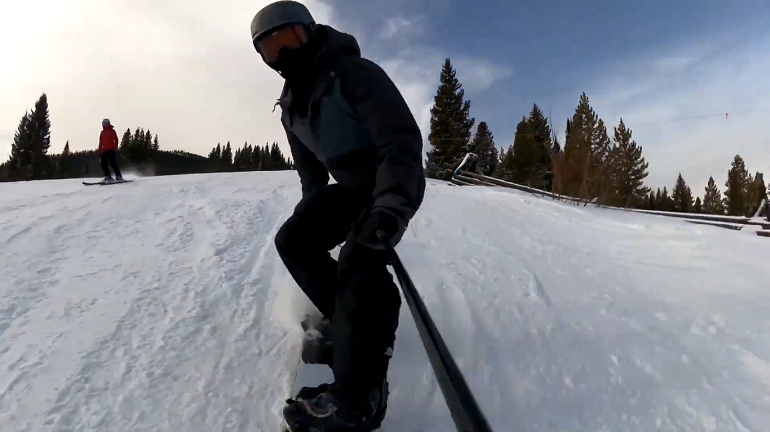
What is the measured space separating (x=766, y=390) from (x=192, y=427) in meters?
2.91

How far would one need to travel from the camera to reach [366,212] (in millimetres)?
1875

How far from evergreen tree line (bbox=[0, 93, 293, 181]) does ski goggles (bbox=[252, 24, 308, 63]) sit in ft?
154

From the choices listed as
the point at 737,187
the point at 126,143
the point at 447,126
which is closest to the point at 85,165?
the point at 126,143

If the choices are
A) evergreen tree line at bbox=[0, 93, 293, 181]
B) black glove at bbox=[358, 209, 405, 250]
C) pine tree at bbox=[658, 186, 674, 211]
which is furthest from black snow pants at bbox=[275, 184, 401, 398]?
pine tree at bbox=[658, 186, 674, 211]

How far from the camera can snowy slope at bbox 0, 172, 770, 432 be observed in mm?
2078

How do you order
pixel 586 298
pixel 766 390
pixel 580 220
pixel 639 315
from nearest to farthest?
1. pixel 766 390
2. pixel 639 315
3. pixel 586 298
4. pixel 580 220

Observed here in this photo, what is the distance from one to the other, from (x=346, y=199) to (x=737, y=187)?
7862 cm

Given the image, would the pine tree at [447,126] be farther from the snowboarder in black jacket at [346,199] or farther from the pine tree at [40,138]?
the pine tree at [40,138]

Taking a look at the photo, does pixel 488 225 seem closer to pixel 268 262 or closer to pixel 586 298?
pixel 586 298

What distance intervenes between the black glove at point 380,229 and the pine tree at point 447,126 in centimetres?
3384

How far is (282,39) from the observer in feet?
6.23

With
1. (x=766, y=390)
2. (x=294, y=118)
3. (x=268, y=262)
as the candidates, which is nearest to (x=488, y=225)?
(x=268, y=262)

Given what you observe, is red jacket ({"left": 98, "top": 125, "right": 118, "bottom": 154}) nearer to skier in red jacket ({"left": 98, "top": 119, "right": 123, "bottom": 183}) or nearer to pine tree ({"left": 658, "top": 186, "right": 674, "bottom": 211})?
skier in red jacket ({"left": 98, "top": 119, "right": 123, "bottom": 183})

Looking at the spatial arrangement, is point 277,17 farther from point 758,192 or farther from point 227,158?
point 227,158
